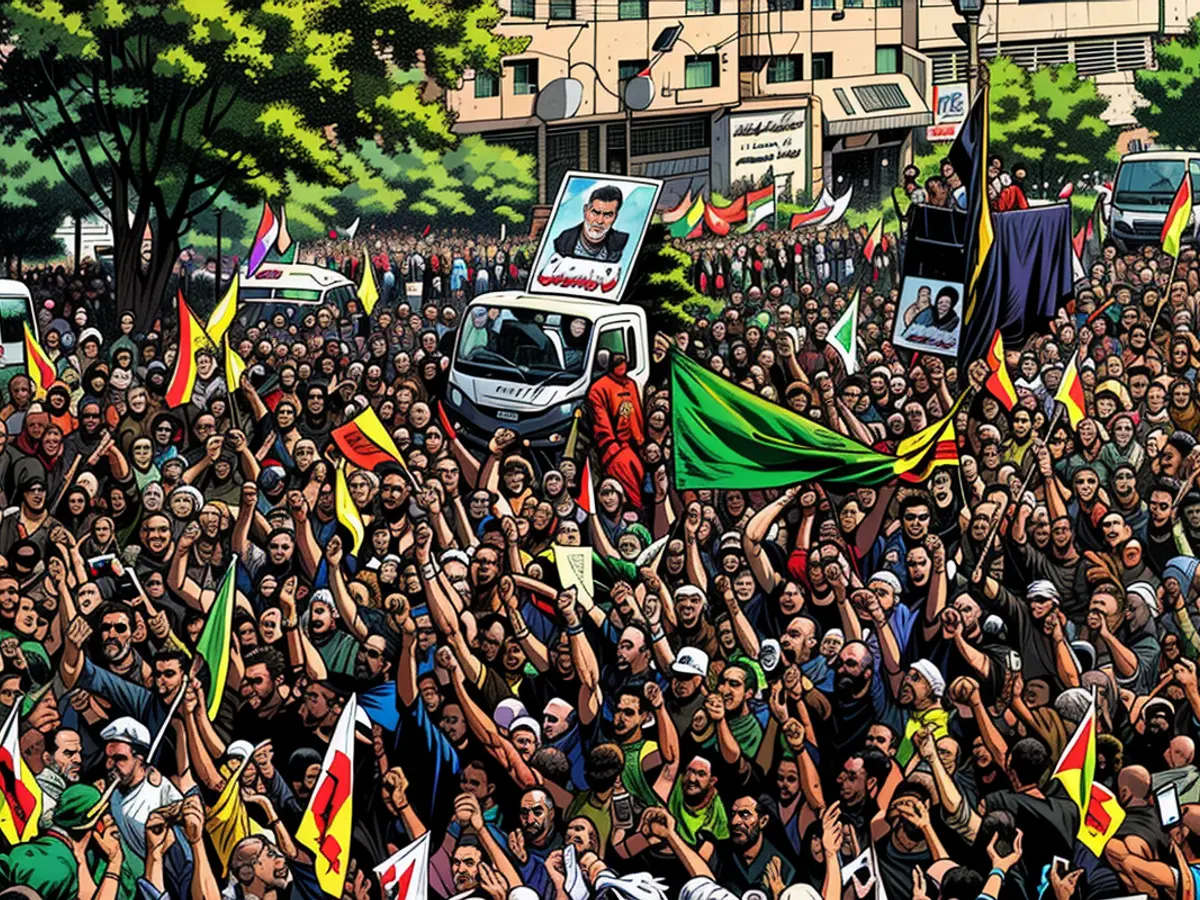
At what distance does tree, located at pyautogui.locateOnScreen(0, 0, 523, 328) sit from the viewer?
44.5 feet

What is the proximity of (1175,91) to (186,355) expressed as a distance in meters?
5.97

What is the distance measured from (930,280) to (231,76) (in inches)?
163

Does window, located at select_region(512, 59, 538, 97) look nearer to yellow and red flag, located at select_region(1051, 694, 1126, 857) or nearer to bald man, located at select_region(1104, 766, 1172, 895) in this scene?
yellow and red flag, located at select_region(1051, 694, 1126, 857)

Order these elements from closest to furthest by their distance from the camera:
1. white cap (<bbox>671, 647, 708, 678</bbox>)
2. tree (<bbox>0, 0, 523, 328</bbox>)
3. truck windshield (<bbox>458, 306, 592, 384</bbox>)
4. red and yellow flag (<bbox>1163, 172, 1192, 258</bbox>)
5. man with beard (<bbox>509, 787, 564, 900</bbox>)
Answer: man with beard (<bbox>509, 787, 564, 900</bbox>)
tree (<bbox>0, 0, 523, 328</bbox>)
white cap (<bbox>671, 647, 708, 678</bbox>)
truck windshield (<bbox>458, 306, 592, 384</bbox>)
red and yellow flag (<bbox>1163, 172, 1192, 258</bbox>)

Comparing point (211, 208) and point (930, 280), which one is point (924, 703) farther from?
point (211, 208)

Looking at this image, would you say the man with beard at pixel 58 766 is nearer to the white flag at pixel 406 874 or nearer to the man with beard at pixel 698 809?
the white flag at pixel 406 874

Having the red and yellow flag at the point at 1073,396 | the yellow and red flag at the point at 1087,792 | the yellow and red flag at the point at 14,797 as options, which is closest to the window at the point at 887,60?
the red and yellow flag at the point at 1073,396

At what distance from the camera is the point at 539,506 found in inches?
549

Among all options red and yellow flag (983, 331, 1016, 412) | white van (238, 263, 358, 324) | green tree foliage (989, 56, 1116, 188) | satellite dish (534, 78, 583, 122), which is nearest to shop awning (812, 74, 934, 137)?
green tree foliage (989, 56, 1116, 188)

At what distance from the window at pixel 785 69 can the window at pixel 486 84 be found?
5.26 feet

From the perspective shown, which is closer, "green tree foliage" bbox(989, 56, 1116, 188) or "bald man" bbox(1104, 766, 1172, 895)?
"bald man" bbox(1104, 766, 1172, 895)

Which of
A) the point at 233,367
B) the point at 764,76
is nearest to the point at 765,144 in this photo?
the point at 764,76

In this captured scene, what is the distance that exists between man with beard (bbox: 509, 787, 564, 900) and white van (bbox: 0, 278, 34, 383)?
3591 mm

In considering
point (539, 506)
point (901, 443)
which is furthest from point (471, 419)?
point (901, 443)
